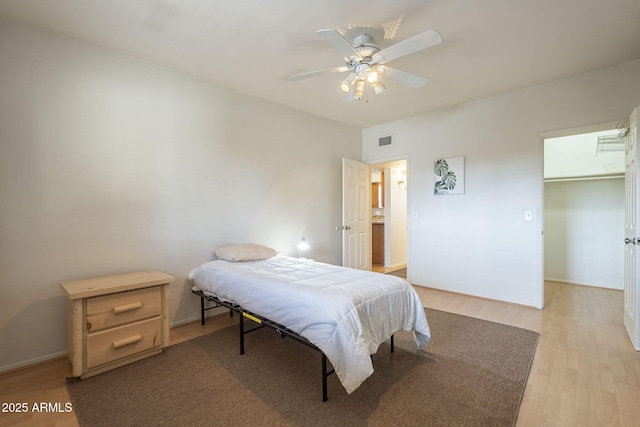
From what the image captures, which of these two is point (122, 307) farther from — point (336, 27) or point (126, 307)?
point (336, 27)

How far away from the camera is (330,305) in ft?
5.81

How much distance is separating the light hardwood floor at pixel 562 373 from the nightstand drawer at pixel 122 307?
1.52 feet

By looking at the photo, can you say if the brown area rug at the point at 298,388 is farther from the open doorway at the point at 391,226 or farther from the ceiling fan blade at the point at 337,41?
the open doorway at the point at 391,226

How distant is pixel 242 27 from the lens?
90.4 inches

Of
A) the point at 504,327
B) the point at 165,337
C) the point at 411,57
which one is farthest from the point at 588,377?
the point at 165,337

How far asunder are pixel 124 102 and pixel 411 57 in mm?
2760

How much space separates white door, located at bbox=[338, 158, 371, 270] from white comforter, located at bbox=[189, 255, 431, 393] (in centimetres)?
188

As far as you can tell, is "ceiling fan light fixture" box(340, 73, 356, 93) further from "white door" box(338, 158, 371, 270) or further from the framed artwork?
the framed artwork

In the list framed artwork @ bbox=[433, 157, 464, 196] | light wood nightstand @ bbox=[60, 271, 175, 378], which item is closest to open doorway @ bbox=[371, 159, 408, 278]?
framed artwork @ bbox=[433, 157, 464, 196]

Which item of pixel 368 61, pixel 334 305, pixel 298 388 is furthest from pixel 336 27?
pixel 298 388

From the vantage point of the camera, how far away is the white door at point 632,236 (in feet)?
7.88

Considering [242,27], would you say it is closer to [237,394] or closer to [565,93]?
[237,394]

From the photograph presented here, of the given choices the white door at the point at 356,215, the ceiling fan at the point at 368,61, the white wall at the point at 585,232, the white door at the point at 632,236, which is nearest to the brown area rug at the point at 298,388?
the white door at the point at 632,236

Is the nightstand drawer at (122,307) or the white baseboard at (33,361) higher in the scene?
the nightstand drawer at (122,307)
